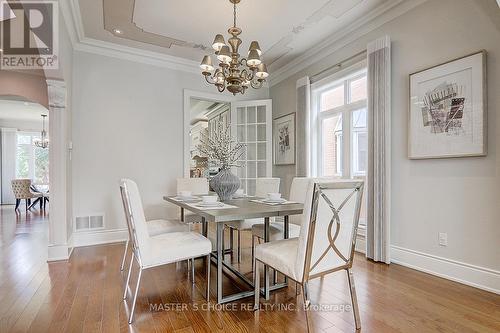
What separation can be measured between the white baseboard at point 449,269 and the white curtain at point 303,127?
178cm

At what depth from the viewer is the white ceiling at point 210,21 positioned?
118 inches

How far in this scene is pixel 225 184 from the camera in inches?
105

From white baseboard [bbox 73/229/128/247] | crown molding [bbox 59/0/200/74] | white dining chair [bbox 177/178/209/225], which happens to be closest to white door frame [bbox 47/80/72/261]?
white baseboard [bbox 73/229/128/247]

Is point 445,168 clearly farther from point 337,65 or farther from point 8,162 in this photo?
point 8,162

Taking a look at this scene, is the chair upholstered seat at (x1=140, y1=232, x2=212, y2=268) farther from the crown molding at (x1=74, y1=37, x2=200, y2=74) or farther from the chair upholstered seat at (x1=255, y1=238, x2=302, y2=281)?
the crown molding at (x1=74, y1=37, x2=200, y2=74)

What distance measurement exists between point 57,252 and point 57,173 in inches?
35.7

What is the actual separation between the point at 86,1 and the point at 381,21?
10.9ft

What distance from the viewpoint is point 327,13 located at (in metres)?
3.19

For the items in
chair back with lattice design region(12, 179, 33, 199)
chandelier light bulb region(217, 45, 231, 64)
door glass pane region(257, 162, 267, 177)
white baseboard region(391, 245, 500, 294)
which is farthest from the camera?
chair back with lattice design region(12, 179, 33, 199)

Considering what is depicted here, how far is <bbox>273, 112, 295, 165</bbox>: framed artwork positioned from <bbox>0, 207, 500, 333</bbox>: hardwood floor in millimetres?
2322

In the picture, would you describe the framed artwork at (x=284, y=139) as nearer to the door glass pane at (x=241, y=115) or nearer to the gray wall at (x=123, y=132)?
the door glass pane at (x=241, y=115)

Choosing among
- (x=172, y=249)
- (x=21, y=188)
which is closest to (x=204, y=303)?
(x=172, y=249)

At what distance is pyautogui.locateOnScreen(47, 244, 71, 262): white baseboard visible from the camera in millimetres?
3080

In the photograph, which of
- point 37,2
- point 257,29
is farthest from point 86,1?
point 257,29
